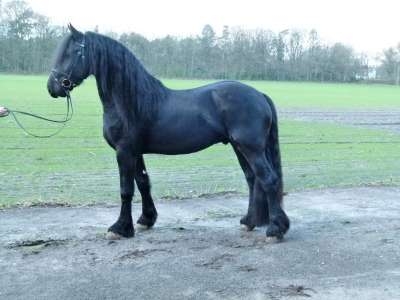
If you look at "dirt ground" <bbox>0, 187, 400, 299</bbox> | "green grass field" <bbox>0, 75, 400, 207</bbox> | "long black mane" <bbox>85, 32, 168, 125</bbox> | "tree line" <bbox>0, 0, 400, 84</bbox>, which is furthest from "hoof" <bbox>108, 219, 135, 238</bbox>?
"tree line" <bbox>0, 0, 400, 84</bbox>

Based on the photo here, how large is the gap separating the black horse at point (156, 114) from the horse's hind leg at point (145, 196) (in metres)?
0.24

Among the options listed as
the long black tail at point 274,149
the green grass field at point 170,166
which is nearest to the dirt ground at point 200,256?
the long black tail at point 274,149

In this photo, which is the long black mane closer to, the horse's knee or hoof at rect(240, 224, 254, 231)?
the horse's knee

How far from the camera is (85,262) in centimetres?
577

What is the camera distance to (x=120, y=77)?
21.3ft

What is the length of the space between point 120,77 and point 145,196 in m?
1.64

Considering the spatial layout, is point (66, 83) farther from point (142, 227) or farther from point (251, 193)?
point (251, 193)

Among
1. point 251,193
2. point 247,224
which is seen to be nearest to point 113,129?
point 251,193

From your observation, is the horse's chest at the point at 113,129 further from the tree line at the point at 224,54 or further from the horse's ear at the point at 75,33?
the tree line at the point at 224,54

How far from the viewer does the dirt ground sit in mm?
5012

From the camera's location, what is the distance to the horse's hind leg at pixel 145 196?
7.06 m

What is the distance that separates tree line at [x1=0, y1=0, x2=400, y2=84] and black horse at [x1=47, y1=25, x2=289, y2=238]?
59.5 meters

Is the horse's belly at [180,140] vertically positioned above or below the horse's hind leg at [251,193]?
above

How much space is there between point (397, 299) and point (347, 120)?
26.5m
